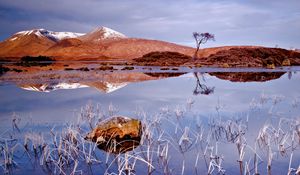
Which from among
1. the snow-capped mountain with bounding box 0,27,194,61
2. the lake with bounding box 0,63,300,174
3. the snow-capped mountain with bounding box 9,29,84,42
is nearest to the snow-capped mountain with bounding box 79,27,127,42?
the snow-capped mountain with bounding box 0,27,194,61

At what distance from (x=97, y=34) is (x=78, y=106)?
110 m

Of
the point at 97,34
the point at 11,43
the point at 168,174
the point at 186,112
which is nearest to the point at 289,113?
the point at 186,112

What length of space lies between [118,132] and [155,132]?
3.16ft

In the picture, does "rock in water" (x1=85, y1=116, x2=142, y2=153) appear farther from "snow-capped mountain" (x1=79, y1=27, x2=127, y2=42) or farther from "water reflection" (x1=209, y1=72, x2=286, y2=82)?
"snow-capped mountain" (x1=79, y1=27, x2=127, y2=42)

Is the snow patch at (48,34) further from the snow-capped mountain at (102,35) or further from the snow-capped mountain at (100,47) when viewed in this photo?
the snow-capped mountain at (102,35)

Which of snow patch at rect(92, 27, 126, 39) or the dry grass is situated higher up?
snow patch at rect(92, 27, 126, 39)

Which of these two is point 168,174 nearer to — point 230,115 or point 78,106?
point 230,115

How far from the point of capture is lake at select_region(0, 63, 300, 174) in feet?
22.1

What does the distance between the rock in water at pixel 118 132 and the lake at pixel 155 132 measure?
0.84 feet

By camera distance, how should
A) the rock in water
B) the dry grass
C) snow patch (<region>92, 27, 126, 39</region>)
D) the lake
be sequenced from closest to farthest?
the dry grass → the lake → the rock in water → snow patch (<region>92, 27, 126, 39</region>)

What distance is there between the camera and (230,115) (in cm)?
1154

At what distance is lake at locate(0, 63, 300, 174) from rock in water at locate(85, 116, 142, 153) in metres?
0.25

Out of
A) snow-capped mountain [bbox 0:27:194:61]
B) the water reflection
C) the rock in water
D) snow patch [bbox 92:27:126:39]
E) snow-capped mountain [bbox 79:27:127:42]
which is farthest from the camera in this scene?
snow patch [bbox 92:27:126:39]

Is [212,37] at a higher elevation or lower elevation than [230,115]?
higher
